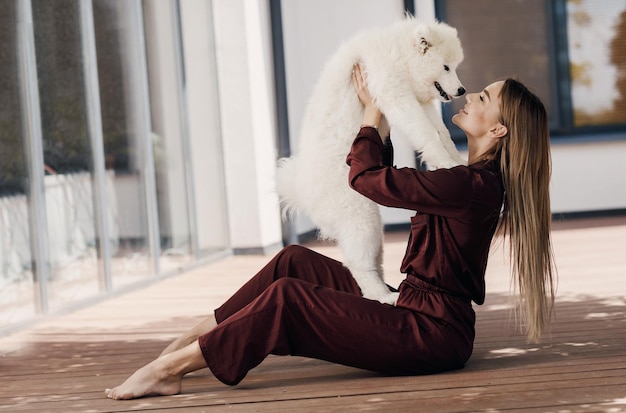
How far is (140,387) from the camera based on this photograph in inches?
106

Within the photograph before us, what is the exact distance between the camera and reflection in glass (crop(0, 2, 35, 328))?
14.1 feet

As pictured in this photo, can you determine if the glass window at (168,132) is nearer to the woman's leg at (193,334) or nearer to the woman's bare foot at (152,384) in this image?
the woman's leg at (193,334)

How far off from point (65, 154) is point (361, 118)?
7.65ft

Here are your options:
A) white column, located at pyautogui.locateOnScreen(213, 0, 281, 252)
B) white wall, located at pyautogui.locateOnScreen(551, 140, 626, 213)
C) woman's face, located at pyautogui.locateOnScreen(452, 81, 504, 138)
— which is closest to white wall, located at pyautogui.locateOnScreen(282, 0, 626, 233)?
white wall, located at pyautogui.locateOnScreen(551, 140, 626, 213)

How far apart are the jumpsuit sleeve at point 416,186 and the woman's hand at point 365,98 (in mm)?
196

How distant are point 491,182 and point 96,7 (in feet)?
11.0

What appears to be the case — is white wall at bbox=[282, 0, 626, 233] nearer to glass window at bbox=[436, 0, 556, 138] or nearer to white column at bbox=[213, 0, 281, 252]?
glass window at bbox=[436, 0, 556, 138]

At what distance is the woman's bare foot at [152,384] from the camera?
2.69 m

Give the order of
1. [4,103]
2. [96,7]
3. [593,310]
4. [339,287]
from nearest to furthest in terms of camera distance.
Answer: [339,287]
[593,310]
[4,103]
[96,7]

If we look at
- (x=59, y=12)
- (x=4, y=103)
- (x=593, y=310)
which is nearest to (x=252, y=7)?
(x=59, y=12)

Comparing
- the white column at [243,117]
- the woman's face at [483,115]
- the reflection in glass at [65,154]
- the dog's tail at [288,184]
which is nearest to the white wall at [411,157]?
the white column at [243,117]

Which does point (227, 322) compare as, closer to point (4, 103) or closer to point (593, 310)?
point (593, 310)

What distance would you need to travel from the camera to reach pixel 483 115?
2.73 m

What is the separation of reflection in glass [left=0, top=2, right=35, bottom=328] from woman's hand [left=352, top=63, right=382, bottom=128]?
2.03m
